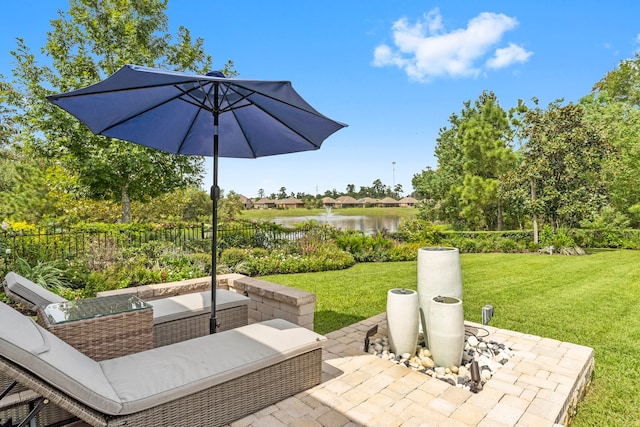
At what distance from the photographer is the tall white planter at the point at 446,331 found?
120 inches

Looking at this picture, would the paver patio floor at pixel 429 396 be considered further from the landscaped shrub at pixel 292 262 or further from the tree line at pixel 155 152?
the tree line at pixel 155 152

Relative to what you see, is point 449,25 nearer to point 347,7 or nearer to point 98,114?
point 347,7

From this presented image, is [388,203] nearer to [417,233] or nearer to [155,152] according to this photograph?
[417,233]

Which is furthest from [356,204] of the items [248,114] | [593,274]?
[248,114]

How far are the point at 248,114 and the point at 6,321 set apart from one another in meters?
2.60

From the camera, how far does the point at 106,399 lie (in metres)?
1.78

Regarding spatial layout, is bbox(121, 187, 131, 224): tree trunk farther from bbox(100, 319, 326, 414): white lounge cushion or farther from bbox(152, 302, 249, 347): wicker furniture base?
bbox(100, 319, 326, 414): white lounge cushion

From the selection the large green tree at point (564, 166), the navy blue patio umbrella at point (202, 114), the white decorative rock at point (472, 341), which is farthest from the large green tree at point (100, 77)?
the large green tree at point (564, 166)

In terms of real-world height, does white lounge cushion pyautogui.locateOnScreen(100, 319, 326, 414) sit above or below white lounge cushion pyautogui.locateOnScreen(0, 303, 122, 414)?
below

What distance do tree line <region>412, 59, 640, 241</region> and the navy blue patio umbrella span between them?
45.3 ft

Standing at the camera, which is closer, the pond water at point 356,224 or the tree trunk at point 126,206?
the pond water at point 356,224

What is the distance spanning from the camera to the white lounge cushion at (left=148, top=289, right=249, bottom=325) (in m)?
3.32

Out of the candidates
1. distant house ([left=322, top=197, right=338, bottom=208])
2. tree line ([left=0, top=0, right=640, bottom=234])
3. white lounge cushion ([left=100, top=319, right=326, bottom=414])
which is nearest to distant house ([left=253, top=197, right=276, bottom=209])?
distant house ([left=322, top=197, right=338, bottom=208])

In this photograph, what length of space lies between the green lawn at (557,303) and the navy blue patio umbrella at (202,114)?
249 centimetres
